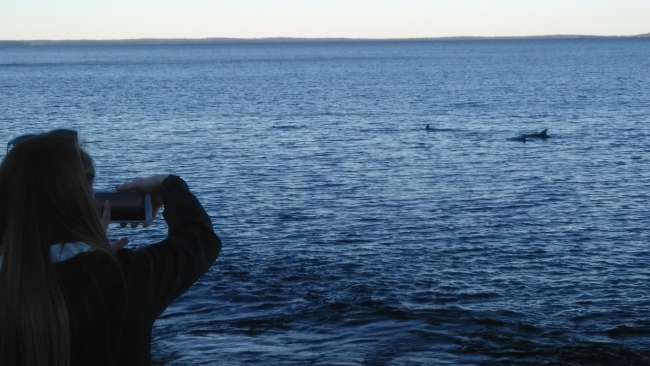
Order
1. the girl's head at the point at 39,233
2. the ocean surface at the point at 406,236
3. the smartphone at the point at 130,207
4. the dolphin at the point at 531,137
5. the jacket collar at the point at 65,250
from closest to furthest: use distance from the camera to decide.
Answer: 1. the girl's head at the point at 39,233
2. the jacket collar at the point at 65,250
3. the smartphone at the point at 130,207
4. the ocean surface at the point at 406,236
5. the dolphin at the point at 531,137

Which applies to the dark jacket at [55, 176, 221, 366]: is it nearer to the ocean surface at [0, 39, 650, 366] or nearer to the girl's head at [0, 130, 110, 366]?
the girl's head at [0, 130, 110, 366]

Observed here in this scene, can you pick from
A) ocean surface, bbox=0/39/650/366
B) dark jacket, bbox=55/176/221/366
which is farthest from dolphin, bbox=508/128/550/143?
dark jacket, bbox=55/176/221/366

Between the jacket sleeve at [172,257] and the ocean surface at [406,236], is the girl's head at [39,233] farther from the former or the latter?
the ocean surface at [406,236]

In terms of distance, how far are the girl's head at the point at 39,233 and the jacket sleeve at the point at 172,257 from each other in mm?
180

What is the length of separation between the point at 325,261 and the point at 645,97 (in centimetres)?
7831

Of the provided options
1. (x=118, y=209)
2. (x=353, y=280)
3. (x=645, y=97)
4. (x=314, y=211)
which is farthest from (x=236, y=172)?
(x=645, y=97)

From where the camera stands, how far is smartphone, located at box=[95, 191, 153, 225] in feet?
11.5

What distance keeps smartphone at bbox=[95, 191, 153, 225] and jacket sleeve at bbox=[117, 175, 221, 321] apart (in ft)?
0.27

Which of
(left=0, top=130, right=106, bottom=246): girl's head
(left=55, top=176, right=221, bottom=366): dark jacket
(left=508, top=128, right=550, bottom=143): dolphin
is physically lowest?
(left=508, top=128, right=550, bottom=143): dolphin

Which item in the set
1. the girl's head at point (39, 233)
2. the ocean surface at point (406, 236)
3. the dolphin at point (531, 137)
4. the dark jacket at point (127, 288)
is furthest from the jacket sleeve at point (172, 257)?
the dolphin at point (531, 137)

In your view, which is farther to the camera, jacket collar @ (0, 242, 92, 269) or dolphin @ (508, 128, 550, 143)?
dolphin @ (508, 128, 550, 143)

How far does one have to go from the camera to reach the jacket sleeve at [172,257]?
3258mm

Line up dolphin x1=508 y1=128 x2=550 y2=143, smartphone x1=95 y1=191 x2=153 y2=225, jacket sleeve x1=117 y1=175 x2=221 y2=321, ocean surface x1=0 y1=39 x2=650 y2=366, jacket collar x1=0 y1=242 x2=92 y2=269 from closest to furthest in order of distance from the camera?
jacket collar x1=0 y1=242 x2=92 y2=269 < jacket sleeve x1=117 y1=175 x2=221 y2=321 < smartphone x1=95 y1=191 x2=153 y2=225 < ocean surface x1=0 y1=39 x2=650 y2=366 < dolphin x1=508 y1=128 x2=550 y2=143

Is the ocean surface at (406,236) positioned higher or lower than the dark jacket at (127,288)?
lower
